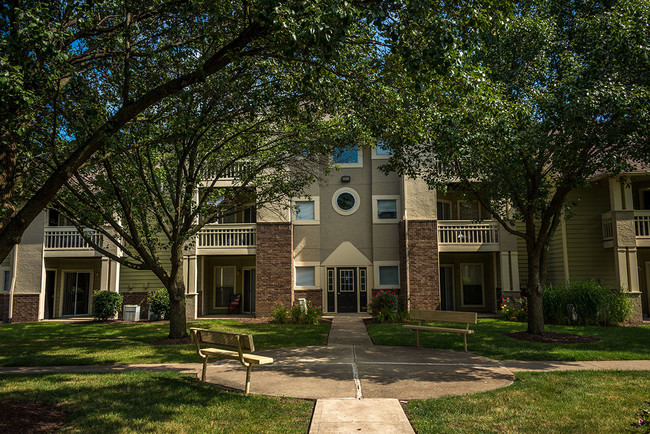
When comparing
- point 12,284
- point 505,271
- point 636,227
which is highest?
point 636,227

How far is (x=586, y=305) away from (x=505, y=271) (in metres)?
3.76

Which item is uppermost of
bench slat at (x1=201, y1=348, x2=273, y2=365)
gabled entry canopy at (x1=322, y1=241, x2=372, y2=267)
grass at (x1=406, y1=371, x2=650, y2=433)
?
gabled entry canopy at (x1=322, y1=241, x2=372, y2=267)

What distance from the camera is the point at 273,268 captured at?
66.2ft

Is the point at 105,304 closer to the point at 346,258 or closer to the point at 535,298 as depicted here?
the point at 346,258

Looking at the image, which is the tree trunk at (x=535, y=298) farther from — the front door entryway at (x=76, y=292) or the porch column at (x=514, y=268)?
the front door entryway at (x=76, y=292)

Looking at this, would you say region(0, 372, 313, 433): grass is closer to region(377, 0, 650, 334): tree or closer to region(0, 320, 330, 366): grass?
region(0, 320, 330, 366): grass

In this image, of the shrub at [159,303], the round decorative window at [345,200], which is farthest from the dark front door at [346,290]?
the shrub at [159,303]

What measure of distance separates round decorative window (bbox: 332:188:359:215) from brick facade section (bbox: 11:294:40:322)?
43.6 feet

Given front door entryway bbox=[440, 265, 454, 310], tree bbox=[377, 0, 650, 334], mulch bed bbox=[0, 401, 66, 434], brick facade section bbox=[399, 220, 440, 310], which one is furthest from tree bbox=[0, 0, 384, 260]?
A: front door entryway bbox=[440, 265, 454, 310]

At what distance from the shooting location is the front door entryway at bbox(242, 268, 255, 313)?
Result: 76.2 feet

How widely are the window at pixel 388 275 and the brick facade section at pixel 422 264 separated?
1.00m

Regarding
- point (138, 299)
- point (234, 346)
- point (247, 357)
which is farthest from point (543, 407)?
point (138, 299)

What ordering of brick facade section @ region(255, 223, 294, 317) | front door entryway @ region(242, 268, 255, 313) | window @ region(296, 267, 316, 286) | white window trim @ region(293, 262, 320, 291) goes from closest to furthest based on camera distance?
brick facade section @ region(255, 223, 294, 317) < white window trim @ region(293, 262, 320, 291) < window @ region(296, 267, 316, 286) < front door entryway @ region(242, 268, 255, 313)

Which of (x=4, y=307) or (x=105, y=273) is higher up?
(x=105, y=273)
